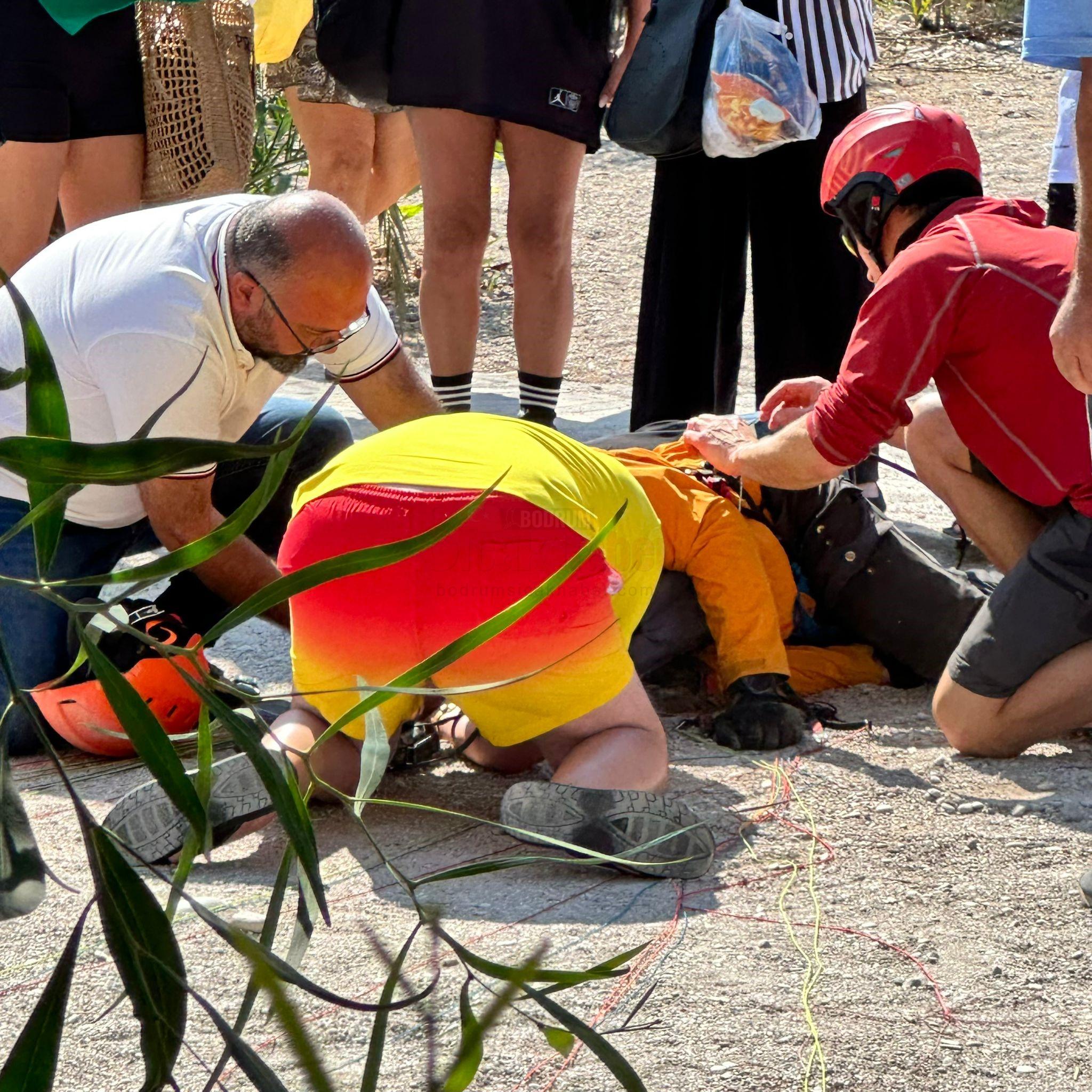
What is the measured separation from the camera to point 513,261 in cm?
369

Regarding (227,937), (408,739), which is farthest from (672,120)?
(227,937)

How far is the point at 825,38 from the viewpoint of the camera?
371 centimetres

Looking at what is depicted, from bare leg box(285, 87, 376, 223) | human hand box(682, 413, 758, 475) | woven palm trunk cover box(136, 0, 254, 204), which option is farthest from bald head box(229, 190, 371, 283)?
bare leg box(285, 87, 376, 223)

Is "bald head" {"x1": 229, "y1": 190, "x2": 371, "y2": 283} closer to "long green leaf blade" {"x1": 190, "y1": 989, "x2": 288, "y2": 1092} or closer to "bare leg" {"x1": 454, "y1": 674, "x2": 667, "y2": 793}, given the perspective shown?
"bare leg" {"x1": 454, "y1": 674, "x2": 667, "y2": 793}

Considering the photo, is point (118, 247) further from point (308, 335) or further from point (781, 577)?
point (781, 577)

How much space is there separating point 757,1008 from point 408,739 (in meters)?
1.04

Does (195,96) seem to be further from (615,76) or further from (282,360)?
(282,360)

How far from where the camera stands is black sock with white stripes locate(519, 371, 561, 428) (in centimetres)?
372

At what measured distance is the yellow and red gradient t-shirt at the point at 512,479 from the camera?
2.32 meters

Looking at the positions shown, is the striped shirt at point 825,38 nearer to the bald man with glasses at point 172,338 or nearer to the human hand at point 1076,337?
the bald man with glasses at point 172,338

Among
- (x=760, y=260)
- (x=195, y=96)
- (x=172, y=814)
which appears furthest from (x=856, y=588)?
(x=195, y=96)

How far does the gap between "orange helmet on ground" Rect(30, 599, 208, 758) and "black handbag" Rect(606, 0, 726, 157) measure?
1.55m

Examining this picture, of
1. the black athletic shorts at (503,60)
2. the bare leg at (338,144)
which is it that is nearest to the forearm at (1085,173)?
the black athletic shorts at (503,60)

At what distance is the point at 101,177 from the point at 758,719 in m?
1.91
